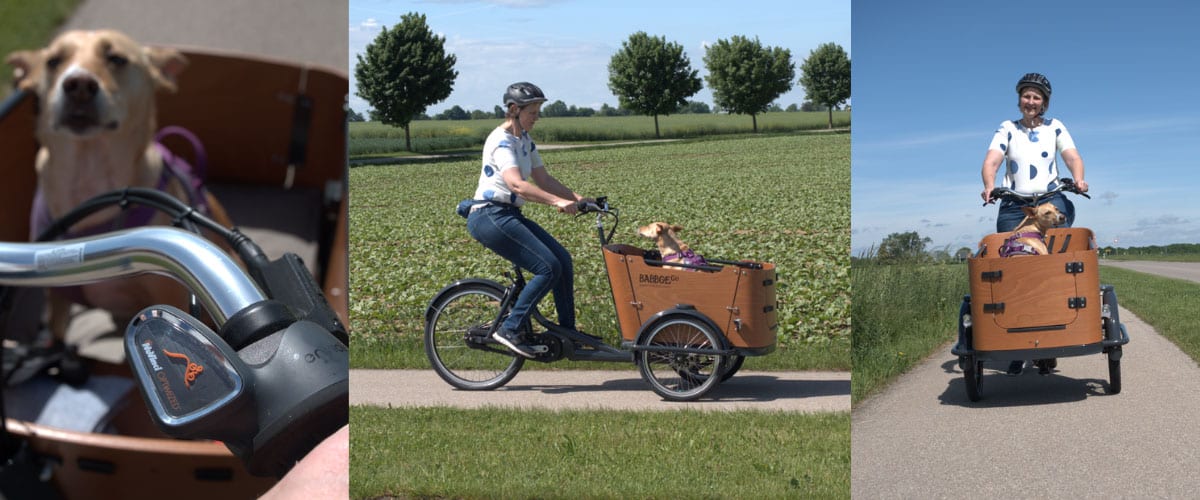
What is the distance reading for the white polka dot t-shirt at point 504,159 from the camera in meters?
3.61

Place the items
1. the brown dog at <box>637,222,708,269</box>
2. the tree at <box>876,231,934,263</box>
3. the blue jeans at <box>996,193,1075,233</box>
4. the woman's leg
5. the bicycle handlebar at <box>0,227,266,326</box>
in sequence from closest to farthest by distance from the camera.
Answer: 1. the bicycle handlebar at <box>0,227,266,326</box>
2. the tree at <box>876,231,934,263</box>
3. the blue jeans at <box>996,193,1075,233</box>
4. the brown dog at <box>637,222,708,269</box>
5. the woman's leg

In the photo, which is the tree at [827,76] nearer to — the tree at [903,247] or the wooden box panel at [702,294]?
the tree at [903,247]

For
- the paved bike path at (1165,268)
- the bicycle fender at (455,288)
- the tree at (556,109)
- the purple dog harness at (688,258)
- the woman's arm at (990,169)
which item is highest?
the tree at (556,109)

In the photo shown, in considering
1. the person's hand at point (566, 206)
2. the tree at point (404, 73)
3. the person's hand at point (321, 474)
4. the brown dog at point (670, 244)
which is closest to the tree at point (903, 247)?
the brown dog at point (670, 244)

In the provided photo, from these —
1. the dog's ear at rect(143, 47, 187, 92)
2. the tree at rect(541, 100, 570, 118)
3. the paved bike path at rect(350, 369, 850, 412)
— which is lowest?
the paved bike path at rect(350, 369, 850, 412)

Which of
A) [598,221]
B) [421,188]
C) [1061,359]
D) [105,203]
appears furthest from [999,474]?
[105,203]

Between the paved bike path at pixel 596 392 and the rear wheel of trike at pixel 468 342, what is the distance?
0.15 feet

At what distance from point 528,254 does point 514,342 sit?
0.37 m

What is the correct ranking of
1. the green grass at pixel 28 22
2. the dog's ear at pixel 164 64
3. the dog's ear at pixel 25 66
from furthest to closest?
the dog's ear at pixel 164 64
the green grass at pixel 28 22
the dog's ear at pixel 25 66

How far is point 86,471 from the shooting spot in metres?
→ 1.97

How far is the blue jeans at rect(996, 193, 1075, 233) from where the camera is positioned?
3.16m

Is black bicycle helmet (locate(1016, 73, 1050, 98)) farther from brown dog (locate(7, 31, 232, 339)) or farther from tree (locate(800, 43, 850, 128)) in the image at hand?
brown dog (locate(7, 31, 232, 339))

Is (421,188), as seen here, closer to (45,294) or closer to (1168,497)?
(45,294)

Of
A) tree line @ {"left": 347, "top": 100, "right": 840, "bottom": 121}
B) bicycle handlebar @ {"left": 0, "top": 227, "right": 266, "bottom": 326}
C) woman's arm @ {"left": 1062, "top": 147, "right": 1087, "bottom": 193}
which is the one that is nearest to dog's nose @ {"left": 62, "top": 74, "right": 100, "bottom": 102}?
bicycle handlebar @ {"left": 0, "top": 227, "right": 266, "bottom": 326}
